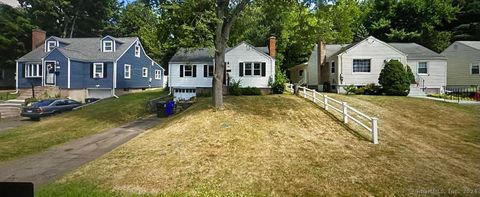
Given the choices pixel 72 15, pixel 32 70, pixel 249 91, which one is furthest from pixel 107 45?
pixel 72 15

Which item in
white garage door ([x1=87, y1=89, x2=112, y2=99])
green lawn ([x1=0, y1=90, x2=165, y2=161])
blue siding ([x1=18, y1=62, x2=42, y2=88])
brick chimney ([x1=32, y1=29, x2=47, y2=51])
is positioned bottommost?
green lawn ([x1=0, y1=90, x2=165, y2=161])

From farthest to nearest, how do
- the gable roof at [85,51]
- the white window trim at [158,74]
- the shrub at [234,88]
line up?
the white window trim at [158,74] → the gable roof at [85,51] → the shrub at [234,88]

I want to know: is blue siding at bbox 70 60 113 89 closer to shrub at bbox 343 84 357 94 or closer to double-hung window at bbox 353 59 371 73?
shrub at bbox 343 84 357 94

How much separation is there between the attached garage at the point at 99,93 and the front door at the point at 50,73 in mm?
3724

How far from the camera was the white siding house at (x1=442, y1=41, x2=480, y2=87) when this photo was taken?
37031 mm

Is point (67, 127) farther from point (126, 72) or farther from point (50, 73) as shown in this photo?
point (126, 72)

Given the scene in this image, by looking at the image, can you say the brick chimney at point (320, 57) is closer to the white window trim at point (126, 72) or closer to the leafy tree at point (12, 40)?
the white window trim at point (126, 72)

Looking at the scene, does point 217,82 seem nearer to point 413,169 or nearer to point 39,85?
point 413,169

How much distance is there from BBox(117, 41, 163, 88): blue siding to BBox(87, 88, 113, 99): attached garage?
1.29 m

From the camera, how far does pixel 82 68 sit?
120 feet

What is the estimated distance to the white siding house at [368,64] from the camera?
3170 centimetres

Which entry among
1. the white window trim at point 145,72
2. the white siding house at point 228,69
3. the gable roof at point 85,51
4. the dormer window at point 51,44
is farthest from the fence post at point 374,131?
the dormer window at point 51,44

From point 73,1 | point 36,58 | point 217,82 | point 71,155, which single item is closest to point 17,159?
point 71,155

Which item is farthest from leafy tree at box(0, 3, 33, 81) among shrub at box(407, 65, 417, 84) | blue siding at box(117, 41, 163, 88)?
shrub at box(407, 65, 417, 84)
